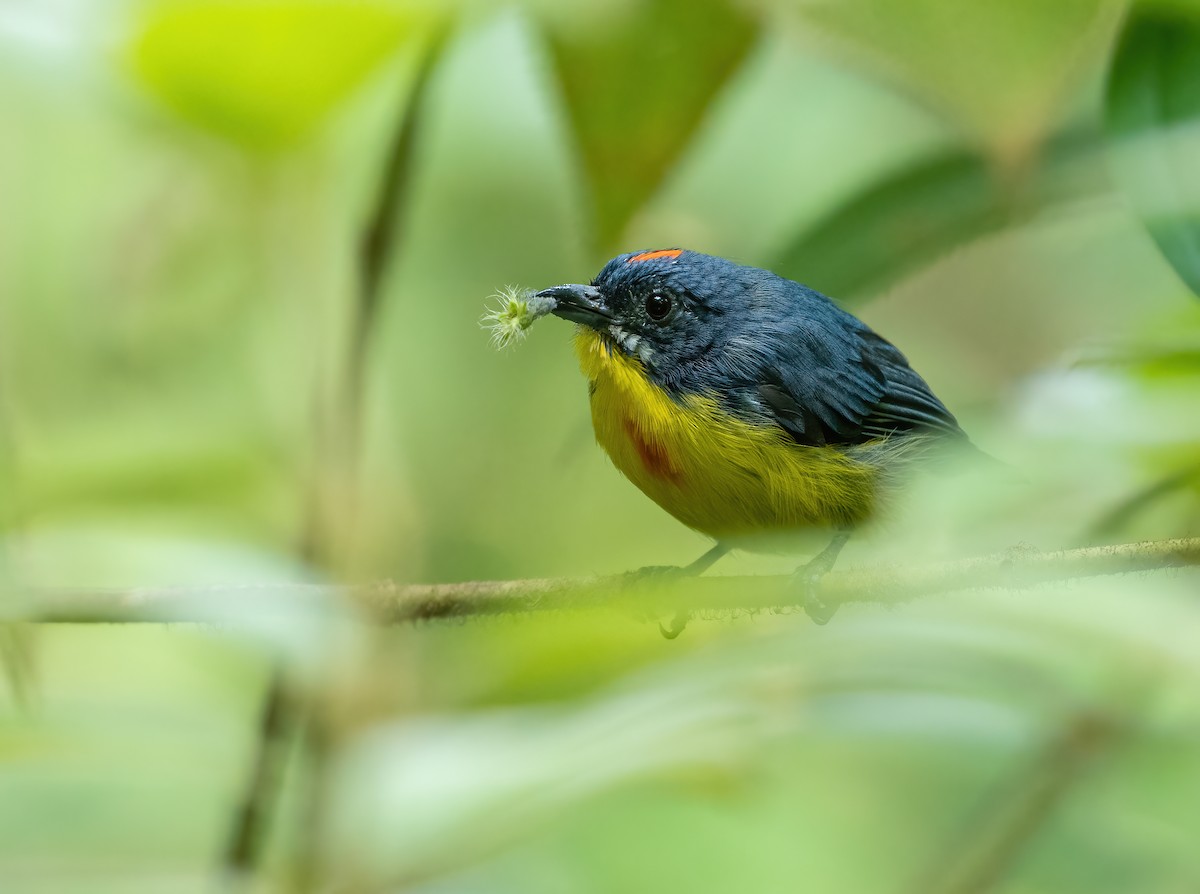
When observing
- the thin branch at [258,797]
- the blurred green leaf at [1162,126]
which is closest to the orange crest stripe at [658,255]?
the thin branch at [258,797]

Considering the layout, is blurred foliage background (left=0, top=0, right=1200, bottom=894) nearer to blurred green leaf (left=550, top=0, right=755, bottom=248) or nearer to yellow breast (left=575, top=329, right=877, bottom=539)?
blurred green leaf (left=550, top=0, right=755, bottom=248)

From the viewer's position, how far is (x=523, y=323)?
2.46 metres

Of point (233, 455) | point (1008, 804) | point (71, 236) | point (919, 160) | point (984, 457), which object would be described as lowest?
point (1008, 804)

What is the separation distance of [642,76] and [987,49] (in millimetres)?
464

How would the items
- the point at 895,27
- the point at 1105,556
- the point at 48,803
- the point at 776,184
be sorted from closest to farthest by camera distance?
1. the point at 895,27
2. the point at 1105,556
3. the point at 48,803
4. the point at 776,184

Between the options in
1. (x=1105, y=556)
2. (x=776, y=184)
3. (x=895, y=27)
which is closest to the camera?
(x=895, y=27)

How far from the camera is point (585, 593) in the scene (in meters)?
1.82

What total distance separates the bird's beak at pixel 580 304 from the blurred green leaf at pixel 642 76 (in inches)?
43.5

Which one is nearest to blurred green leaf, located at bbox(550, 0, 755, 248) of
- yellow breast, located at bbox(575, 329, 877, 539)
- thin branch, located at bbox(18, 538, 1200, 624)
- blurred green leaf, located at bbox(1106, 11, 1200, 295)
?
blurred green leaf, located at bbox(1106, 11, 1200, 295)

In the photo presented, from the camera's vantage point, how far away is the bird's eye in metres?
3.02

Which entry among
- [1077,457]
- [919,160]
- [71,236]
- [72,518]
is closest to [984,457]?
[1077,457]

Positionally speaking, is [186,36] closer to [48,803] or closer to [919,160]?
[919,160]

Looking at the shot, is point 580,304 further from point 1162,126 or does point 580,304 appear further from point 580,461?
point 1162,126

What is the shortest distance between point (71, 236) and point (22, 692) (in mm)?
2222
